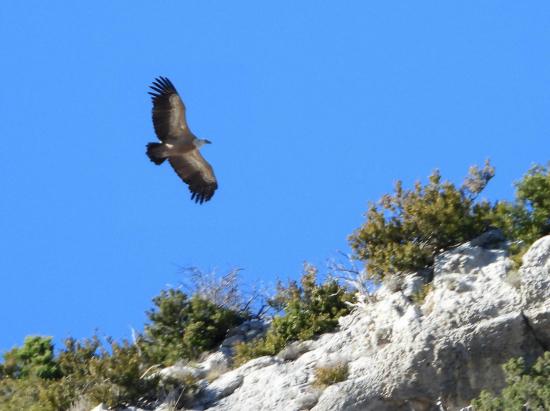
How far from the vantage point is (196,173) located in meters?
24.8

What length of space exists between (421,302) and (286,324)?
2350mm

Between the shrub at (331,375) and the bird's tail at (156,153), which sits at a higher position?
the bird's tail at (156,153)

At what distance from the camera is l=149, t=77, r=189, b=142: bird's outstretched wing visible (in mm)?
23812

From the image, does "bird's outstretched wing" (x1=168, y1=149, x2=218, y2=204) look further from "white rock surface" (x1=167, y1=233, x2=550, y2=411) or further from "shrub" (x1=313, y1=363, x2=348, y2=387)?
"shrub" (x1=313, y1=363, x2=348, y2=387)

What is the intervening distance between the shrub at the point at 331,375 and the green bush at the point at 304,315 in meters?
1.61

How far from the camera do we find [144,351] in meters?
21.3

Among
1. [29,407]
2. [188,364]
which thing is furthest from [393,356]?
[29,407]

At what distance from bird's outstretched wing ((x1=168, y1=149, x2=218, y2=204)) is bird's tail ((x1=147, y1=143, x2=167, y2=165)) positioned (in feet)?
1.72

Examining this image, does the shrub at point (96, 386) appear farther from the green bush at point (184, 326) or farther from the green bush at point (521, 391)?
the green bush at point (521, 391)

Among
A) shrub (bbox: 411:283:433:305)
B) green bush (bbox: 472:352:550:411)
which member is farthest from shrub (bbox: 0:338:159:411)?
green bush (bbox: 472:352:550:411)

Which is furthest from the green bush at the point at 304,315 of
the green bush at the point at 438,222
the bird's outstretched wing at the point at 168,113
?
the bird's outstretched wing at the point at 168,113

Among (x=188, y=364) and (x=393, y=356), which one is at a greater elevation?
(x=188, y=364)

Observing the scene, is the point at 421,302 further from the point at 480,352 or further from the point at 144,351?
the point at 144,351

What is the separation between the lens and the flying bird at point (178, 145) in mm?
23859
